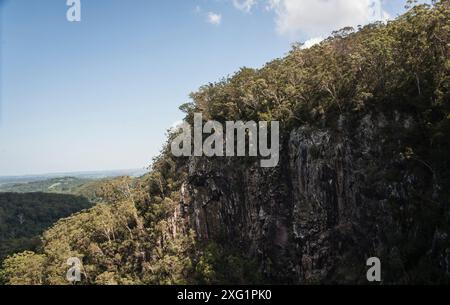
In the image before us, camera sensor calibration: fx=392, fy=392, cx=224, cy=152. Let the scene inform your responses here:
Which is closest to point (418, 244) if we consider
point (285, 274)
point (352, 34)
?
point (285, 274)

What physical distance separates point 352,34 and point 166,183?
94.0 ft

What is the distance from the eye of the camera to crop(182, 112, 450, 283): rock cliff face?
28.0m

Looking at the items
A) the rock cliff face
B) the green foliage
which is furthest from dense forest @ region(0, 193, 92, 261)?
the rock cliff face

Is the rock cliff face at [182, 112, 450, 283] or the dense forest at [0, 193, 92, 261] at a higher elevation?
the rock cliff face at [182, 112, 450, 283]

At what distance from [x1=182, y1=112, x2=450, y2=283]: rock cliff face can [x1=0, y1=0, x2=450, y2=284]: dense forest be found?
0.41ft

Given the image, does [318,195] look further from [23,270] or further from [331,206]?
[23,270]

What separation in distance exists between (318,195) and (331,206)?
155 centimetres

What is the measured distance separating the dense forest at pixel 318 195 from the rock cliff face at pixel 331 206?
0.41 ft

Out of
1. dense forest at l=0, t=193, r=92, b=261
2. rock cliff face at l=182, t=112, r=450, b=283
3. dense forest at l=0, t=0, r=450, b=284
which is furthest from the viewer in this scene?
dense forest at l=0, t=193, r=92, b=261

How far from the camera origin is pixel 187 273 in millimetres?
39844

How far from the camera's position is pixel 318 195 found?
37125 millimetres

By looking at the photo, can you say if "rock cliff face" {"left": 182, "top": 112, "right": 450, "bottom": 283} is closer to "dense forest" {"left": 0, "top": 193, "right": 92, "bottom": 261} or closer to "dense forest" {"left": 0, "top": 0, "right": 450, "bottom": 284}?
"dense forest" {"left": 0, "top": 0, "right": 450, "bottom": 284}

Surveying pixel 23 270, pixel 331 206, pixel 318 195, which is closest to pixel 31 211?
pixel 23 270
